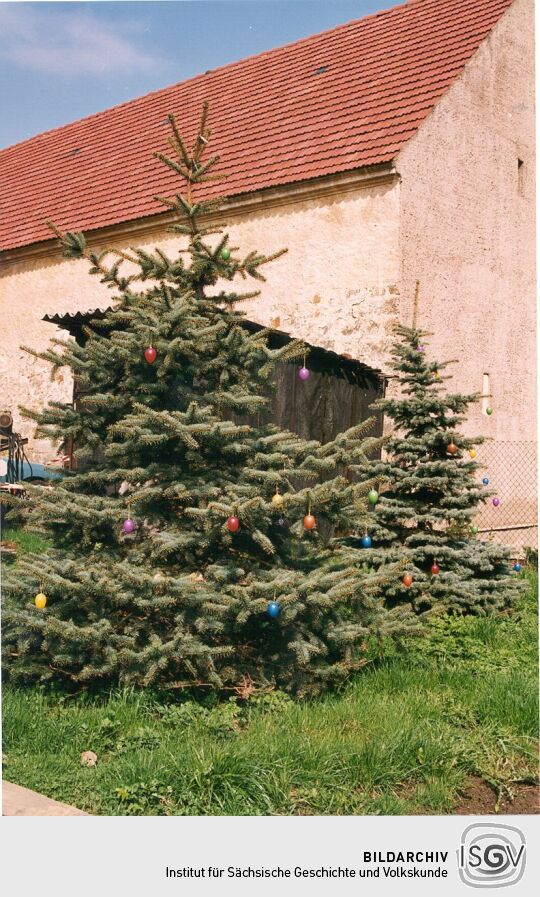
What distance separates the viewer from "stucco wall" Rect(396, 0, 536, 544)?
9.34 metres

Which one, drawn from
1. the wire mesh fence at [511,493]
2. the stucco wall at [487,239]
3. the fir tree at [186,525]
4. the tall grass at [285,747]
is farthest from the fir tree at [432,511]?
the wire mesh fence at [511,493]

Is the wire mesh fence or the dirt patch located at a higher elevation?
the wire mesh fence

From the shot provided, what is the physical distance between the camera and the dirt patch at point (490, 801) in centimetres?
348

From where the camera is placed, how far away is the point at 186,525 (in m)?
4.42

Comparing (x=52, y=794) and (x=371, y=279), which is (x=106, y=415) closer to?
(x=52, y=794)

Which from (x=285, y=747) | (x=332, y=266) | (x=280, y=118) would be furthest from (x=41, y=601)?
(x=280, y=118)

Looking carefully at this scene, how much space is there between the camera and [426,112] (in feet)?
30.2

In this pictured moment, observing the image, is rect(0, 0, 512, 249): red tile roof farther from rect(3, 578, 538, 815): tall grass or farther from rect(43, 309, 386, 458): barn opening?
rect(3, 578, 538, 815): tall grass

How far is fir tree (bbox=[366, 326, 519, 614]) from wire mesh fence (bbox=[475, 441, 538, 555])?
3444 millimetres
